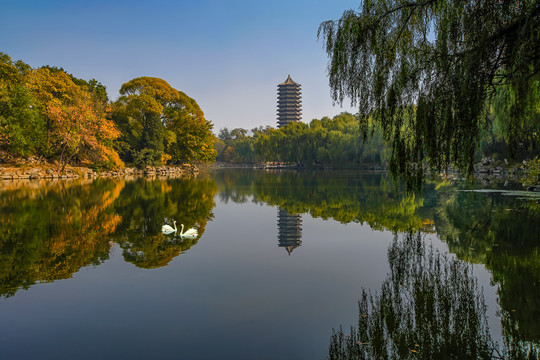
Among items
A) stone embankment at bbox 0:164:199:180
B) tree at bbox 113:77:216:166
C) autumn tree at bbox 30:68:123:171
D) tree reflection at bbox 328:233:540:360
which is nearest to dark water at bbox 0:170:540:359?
tree reflection at bbox 328:233:540:360

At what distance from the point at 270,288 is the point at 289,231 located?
14.4 feet

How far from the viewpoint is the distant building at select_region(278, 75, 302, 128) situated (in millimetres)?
105375

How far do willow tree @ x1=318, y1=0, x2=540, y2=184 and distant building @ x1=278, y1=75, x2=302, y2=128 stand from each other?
330 ft

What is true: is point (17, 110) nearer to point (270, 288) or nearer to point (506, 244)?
point (270, 288)

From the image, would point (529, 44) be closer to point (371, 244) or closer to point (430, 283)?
point (430, 283)

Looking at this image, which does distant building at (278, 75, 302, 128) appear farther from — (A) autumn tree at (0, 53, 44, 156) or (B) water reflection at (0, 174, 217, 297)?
(B) water reflection at (0, 174, 217, 297)

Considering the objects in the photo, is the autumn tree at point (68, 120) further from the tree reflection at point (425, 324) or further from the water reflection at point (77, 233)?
the tree reflection at point (425, 324)

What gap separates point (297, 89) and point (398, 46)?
337 ft

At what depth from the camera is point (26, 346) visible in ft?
11.5

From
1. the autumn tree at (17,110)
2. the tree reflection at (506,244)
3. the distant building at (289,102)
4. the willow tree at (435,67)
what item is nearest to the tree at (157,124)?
the autumn tree at (17,110)

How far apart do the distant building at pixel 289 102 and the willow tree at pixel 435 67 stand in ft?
330

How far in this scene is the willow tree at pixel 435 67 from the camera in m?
4.21

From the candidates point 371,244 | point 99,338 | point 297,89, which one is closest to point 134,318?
point 99,338

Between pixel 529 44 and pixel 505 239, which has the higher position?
pixel 529 44
